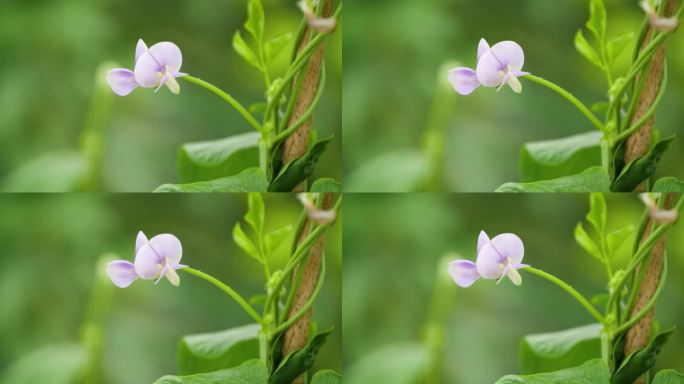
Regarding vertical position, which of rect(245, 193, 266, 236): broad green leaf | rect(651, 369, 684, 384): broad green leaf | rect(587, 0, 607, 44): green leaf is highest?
rect(587, 0, 607, 44): green leaf

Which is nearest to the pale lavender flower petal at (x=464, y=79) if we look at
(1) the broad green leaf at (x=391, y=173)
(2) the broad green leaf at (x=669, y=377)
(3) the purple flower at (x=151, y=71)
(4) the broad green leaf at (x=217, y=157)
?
(1) the broad green leaf at (x=391, y=173)

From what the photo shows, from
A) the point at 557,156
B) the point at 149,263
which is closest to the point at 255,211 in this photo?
the point at 149,263

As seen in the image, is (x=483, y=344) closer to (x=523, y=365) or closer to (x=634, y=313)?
(x=523, y=365)

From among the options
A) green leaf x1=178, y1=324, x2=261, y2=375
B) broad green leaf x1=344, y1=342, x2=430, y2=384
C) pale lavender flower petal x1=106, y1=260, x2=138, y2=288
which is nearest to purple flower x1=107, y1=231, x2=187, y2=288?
pale lavender flower petal x1=106, y1=260, x2=138, y2=288

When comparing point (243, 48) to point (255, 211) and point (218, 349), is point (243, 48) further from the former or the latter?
point (218, 349)

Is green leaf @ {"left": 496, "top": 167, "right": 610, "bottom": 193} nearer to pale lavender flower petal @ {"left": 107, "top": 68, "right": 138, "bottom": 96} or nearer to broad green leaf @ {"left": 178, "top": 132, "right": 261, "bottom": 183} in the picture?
broad green leaf @ {"left": 178, "top": 132, "right": 261, "bottom": 183}

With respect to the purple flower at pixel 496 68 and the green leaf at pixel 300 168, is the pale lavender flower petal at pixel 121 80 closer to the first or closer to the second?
the green leaf at pixel 300 168
